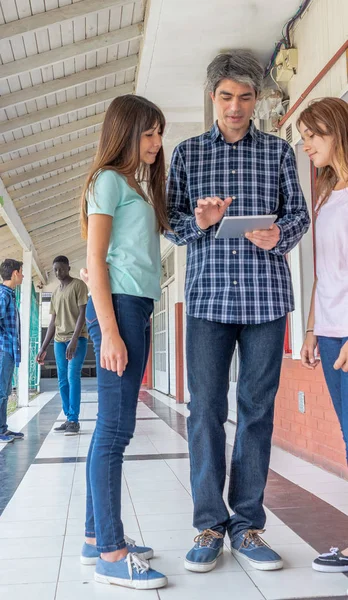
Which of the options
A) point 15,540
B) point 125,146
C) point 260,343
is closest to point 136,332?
point 260,343

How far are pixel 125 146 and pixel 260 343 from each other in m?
0.75

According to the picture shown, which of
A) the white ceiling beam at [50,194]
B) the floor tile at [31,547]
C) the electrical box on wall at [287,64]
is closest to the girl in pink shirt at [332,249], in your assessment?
the floor tile at [31,547]

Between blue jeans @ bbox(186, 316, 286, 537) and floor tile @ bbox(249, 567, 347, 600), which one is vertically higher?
blue jeans @ bbox(186, 316, 286, 537)

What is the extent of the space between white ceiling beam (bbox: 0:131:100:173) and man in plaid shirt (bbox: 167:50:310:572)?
17.4 feet

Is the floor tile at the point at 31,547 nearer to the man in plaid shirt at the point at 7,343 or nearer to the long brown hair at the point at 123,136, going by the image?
the long brown hair at the point at 123,136

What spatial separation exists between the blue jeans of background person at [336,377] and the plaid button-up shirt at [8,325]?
317cm

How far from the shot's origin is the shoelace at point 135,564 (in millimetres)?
1605

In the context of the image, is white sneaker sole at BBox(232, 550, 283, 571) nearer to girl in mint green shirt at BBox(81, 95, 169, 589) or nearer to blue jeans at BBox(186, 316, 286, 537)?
blue jeans at BBox(186, 316, 286, 537)

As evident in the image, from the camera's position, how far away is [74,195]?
9.20 meters

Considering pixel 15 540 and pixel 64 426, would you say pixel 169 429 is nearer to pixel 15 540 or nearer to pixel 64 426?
pixel 64 426

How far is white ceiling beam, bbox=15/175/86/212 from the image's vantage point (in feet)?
26.9

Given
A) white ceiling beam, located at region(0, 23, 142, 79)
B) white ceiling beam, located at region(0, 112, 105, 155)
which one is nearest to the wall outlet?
white ceiling beam, located at region(0, 23, 142, 79)

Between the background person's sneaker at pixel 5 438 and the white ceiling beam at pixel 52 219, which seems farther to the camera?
the white ceiling beam at pixel 52 219

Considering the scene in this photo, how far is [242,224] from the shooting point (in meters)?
1.58
